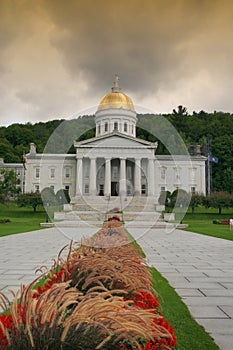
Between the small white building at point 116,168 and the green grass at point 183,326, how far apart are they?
4551 cm

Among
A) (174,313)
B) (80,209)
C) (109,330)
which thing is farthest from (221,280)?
(80,209)

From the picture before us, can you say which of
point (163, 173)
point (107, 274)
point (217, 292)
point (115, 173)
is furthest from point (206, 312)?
point (115, 173)

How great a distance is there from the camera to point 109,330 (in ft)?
8.54

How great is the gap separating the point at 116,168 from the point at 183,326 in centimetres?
6024

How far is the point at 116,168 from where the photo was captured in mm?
64938

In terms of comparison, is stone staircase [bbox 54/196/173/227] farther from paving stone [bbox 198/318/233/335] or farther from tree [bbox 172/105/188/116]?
tree [bbox 172/105/188/116]

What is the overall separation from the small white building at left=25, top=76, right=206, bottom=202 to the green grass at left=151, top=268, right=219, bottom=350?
45.5 m

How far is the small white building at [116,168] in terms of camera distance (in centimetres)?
A: 5572

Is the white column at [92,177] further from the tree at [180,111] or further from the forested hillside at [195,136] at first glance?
the tree at [180,111]

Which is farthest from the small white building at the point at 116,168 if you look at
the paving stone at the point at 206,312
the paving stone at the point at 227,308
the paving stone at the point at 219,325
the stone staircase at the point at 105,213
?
the paving stone at the point at 219,325

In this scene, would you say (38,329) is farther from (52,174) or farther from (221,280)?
(52,174)

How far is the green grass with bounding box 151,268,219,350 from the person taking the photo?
161 inches

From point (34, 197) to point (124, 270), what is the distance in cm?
4253

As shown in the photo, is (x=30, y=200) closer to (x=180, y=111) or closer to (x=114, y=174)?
(x=114, y=174)
